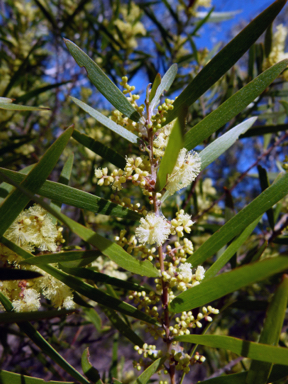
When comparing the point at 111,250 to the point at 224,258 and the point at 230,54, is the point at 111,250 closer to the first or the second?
the point at 224,258

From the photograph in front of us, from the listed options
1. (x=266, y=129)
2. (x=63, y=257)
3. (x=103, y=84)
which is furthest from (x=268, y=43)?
(x=63, y=257)

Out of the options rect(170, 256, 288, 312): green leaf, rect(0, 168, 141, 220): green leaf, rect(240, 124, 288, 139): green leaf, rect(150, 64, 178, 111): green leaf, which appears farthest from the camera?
rect(240, 124, 288, 139): green leaf

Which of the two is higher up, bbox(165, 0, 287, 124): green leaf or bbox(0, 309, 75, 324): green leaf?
bbox(165, 0, 287, 124): green leaf

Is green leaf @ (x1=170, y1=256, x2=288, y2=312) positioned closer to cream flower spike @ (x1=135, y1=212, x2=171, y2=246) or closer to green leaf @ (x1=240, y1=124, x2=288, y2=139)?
cream flower spike @ (x1=135, y1=212, x2=171, y2=246)

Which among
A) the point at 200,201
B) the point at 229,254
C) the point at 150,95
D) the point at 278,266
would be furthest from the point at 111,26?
the point at 278,266

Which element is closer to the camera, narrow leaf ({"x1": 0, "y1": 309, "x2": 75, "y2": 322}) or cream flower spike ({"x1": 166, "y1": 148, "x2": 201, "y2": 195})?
narrow leaf ({"x1": 0, "y1": 309, "x2": 75, "y2": 322})

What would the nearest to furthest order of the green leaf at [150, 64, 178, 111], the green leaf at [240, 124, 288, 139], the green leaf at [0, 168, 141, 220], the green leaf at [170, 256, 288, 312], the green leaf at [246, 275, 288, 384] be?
the green leaf at [170, 256, 288, 312] → the green leaf at [246, 275, 288, 384] → the green leaf at [0, 168, 141, 220] → the green leaf at [150, 64, 178, 111] → the green leaf at [240, 124, 288, 139]

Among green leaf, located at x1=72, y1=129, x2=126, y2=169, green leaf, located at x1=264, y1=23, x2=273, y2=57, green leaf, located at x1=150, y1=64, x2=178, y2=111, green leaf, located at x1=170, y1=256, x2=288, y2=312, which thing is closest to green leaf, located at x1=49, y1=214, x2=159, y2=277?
green leaf, located at x1=170, y1=256, x2=288, y2=312

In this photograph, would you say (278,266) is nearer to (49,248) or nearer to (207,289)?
(207,289)

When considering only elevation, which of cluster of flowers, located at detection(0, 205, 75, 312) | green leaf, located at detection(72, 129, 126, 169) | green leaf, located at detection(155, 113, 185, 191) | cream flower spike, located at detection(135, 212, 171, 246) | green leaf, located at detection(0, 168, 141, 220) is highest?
green leaf, located at detection(72, 129, 126, 169)
